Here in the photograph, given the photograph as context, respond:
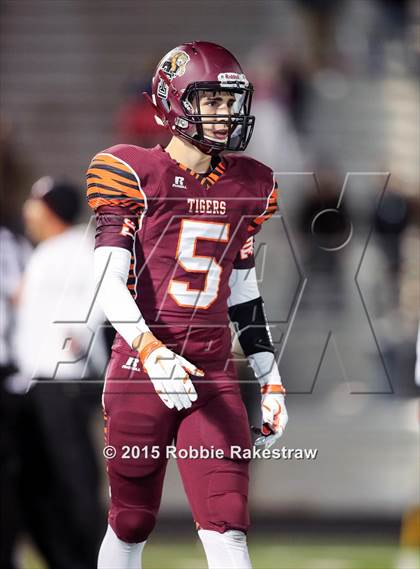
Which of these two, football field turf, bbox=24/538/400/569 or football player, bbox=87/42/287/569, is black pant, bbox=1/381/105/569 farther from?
football player, bbox=87/42/287/569

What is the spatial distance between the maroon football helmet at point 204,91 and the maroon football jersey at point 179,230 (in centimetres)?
9

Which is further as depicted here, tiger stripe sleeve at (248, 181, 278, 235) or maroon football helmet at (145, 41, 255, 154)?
tiger stripe sleeve at (248, 181, 278, 235)

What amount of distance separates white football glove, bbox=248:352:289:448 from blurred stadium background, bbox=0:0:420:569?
1.30 feet

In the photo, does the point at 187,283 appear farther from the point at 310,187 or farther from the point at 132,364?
the point at 310,187

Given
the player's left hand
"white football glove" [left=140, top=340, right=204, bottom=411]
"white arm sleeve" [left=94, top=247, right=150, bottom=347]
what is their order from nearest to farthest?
"white football glove" [left=140, top=340, right=204, bottom=411] → "white arm sleeve" [left=94, top=247, right=150, bottom=347] → the player's left hand

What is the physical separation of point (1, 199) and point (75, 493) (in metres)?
1.11

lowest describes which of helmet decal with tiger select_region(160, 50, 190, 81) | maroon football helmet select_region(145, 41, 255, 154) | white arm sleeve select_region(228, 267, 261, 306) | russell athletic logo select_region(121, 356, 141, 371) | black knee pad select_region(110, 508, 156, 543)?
black knee pad select_region(110, 508, 156, 543)

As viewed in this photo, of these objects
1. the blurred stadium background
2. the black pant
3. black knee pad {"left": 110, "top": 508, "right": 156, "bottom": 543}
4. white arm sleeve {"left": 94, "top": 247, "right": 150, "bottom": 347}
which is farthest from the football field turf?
white arm sleeve {"left": 94, "top": 247, "right": 150, "bottom": 347}

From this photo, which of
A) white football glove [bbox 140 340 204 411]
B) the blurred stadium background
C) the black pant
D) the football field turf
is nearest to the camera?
white football glove [bbox 140 340 204 411]

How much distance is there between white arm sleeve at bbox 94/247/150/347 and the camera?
3.25 metres

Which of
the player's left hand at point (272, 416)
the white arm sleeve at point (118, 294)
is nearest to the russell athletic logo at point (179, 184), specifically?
the white arm sleeve at point (118, 294)

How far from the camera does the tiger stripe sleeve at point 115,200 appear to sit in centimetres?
331

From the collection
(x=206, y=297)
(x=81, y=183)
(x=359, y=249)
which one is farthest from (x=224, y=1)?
(x=206, y=297)

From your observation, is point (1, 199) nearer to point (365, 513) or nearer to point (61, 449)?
point (61, 449)
